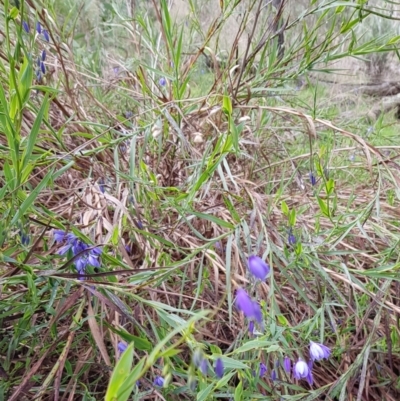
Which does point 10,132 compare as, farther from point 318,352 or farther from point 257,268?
point 318,352

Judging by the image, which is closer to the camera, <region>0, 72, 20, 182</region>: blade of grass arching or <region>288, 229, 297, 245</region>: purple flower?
<region>0, 72, 20, 182</region>: blade of grass arching

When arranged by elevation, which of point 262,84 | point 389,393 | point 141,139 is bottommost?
point 389,393

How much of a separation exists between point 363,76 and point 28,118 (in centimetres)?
360

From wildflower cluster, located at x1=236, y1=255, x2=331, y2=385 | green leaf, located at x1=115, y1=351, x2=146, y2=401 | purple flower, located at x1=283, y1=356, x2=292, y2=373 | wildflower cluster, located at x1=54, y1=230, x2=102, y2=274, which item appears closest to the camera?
green leaf, located at x1=115, y1=351, x2=146, y2=401

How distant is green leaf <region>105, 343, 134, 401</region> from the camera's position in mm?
316

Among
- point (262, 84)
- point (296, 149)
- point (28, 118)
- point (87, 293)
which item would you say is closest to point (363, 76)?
point (296, 149)

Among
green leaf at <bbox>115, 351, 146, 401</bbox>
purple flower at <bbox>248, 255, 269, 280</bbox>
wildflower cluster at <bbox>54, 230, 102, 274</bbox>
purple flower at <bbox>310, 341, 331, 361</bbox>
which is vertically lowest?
purple flower at <bbox>310, 341, 331, 361</bbox>

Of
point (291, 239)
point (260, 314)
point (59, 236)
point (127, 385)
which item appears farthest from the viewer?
point (291, 239)

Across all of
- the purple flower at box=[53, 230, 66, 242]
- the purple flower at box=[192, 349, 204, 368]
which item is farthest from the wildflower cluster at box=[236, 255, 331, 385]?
the purple flower at box=[53, 230, 66, 242]

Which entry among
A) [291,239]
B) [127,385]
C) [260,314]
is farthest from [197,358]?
[291,239]

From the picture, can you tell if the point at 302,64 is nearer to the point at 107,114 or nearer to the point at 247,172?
the point at 247,172

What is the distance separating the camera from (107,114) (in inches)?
47.2

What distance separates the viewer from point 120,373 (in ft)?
1.05

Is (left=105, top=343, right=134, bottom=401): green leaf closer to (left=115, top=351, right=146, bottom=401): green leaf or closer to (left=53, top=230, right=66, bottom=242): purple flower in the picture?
(left=115, top=351, right=146, bottom=401): green leaf
